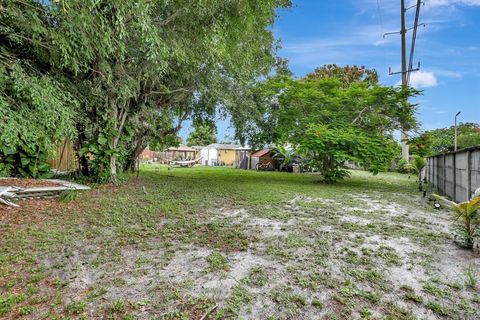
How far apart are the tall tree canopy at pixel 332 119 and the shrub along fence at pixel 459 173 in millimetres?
1615

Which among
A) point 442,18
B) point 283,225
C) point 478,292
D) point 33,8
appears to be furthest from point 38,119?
point 442,18

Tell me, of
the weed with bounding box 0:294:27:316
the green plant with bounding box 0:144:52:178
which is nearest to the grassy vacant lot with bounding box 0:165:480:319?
the weed with bounding box 0:294:27:316

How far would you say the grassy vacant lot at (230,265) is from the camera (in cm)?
215

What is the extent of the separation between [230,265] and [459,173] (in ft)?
20.3

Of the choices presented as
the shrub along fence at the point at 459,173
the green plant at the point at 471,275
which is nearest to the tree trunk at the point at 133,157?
the shrub along fence at the point at 459,173

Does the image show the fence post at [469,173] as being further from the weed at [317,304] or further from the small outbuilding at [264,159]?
the small outbuilding at [264,159]

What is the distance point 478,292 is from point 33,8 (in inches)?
270

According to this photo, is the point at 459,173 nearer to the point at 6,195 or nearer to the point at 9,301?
the point at 9,301

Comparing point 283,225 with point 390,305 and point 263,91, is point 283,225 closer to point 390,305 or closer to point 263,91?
point 390,305

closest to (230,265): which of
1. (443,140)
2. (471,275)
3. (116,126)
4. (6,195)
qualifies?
(471,275)

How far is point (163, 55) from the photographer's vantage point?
5.28m

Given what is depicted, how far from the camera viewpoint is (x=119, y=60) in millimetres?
6461

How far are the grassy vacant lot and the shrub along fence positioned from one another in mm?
1134

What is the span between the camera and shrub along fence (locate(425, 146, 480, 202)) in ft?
17.4
